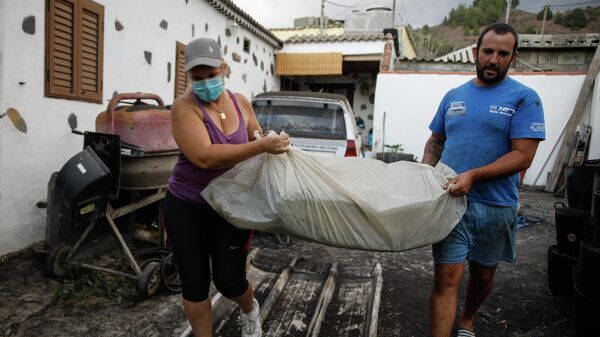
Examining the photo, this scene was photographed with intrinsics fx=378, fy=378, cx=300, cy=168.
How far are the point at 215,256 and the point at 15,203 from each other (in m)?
2.96

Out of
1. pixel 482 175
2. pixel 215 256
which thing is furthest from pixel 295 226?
pixel 482 175

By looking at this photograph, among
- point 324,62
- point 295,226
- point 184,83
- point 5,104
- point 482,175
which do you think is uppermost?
point 324,62

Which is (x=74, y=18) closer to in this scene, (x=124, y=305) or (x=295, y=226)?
(x=124, y=305)

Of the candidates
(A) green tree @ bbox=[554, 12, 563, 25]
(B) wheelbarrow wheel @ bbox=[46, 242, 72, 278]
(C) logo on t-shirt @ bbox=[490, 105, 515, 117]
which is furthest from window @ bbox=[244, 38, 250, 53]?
(A) green tree @ bbox=[554, 12, 563, 25]

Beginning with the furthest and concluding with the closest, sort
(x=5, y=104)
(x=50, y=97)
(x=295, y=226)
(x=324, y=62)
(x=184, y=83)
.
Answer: (x=324, y=62)
(x=184, y=83)
(x=50, y=97)
(x=5, y=104)
(x=295, y=226)

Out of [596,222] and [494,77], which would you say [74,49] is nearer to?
[494,77]

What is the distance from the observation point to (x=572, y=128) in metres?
8.64

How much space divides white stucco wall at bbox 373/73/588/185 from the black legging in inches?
335

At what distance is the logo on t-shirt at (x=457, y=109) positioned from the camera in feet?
7.05

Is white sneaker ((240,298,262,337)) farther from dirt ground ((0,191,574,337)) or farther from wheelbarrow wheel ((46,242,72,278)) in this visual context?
wheelbarrow wheel ((46,242,72,278))

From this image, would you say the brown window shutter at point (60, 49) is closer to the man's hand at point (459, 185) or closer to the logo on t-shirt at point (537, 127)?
the man's hand at point (459, 185)

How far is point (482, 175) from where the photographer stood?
1.96 meters

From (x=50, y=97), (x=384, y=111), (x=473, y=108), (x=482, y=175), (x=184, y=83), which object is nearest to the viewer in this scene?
(x=482, y=175)

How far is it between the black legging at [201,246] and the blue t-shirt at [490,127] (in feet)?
4.34
